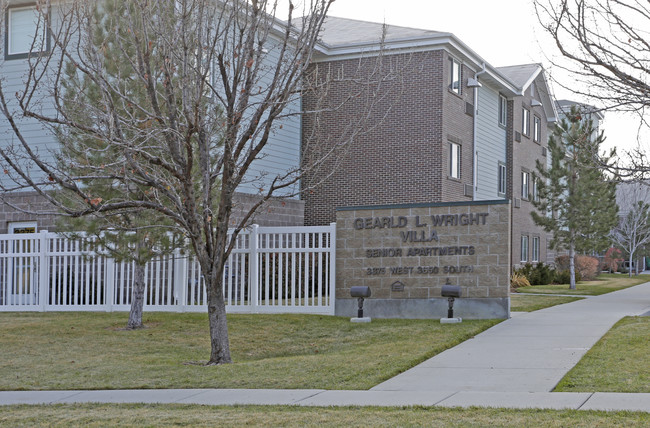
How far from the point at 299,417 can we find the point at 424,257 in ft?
28.2

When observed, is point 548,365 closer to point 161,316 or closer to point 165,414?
point 165,414

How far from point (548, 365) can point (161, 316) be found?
855cm

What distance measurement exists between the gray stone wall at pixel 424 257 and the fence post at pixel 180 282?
10.6 ft

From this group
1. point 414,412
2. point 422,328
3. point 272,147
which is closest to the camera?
point 414,412

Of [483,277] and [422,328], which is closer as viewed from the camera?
[422,328]

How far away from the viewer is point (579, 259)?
4044cm

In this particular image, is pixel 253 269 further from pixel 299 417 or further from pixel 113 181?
pixel 299 417

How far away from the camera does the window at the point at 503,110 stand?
34531 mm

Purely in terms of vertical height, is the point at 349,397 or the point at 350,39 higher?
the point at 350,39

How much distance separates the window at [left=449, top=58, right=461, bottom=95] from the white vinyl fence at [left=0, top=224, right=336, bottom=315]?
10.8m

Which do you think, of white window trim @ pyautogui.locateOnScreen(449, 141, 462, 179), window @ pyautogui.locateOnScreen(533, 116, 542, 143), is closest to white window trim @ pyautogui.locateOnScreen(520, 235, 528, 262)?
window @ pyautogui.locateOnScreen(533, 116, 542, 143)

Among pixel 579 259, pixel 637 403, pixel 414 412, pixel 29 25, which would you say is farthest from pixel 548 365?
pixel 579 259

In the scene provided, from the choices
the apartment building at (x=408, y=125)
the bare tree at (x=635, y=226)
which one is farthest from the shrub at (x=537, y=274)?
the bare tree at (x=635, y=226)

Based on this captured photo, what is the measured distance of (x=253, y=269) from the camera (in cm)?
1700
